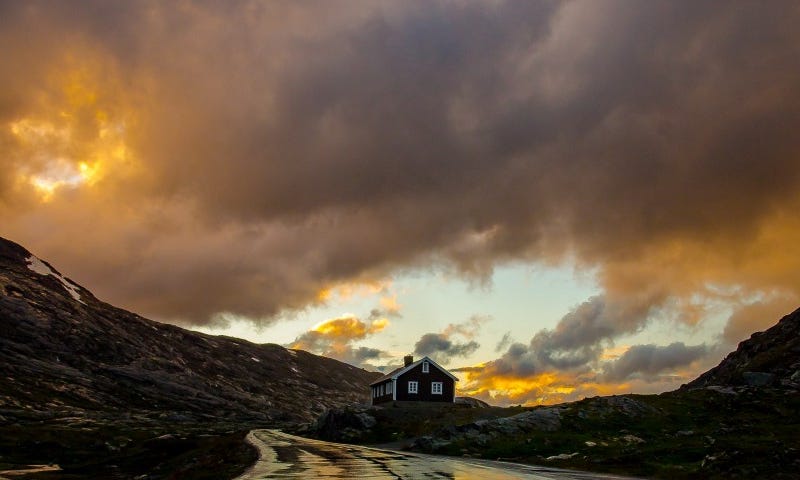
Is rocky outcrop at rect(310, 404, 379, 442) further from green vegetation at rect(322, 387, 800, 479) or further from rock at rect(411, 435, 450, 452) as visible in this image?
rock at rect(411, 435, 450, 452)

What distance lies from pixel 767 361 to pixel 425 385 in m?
51.8

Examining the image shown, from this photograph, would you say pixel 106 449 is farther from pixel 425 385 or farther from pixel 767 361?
pixel 767 361

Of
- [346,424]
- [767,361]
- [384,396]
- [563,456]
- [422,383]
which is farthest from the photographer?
[384,396]

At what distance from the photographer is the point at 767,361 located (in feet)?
297

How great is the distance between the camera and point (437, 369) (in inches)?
4156

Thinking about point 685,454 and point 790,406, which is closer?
point 685,454

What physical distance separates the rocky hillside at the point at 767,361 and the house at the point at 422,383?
42160 millimetres

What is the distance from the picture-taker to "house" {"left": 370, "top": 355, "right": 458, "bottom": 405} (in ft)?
339

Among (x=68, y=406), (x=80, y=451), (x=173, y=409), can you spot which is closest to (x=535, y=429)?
(x=80, y=451)

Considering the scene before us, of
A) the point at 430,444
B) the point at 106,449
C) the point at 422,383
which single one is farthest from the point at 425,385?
the point at 430,444

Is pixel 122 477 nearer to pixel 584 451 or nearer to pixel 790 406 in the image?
pixel 584 451

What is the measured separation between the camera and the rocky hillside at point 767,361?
72312 mm

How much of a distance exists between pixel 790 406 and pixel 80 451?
86.3 m

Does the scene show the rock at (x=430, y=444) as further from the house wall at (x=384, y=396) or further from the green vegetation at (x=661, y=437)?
the house wall at (x=384, y=396)
